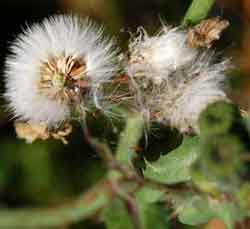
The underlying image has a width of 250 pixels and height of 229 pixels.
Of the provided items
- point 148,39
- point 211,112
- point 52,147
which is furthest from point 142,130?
point 52,147

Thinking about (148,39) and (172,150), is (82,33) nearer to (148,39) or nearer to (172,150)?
(148,39)

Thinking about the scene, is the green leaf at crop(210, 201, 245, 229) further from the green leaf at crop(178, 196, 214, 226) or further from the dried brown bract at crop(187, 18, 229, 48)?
the dried brown bract at crop(187, 18, 229, 48)

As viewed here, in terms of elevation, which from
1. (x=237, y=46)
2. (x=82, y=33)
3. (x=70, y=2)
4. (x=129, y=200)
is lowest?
(x=129, y=200)

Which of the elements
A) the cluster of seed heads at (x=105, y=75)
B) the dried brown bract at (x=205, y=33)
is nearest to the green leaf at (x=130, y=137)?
the cluster of seed heads at (x=105, y=75)

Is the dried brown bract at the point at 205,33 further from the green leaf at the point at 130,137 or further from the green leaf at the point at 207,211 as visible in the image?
the green leaf at the point at 207,211

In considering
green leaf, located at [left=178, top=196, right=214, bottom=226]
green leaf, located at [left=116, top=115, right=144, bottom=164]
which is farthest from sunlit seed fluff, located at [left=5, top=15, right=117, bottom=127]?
green leaf, located at [left=178, top=196, right=214, bottom=226]
